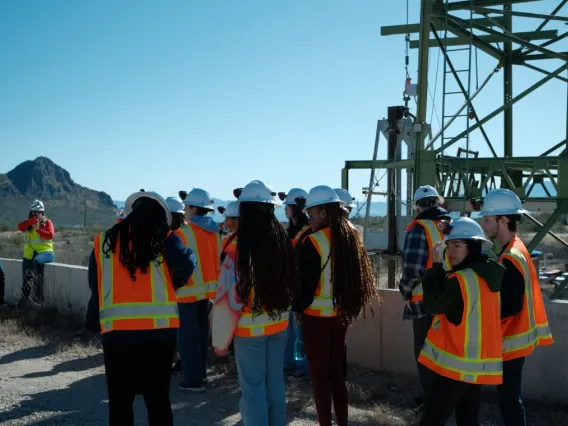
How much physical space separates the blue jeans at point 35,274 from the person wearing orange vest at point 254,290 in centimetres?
688

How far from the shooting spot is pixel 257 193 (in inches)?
151

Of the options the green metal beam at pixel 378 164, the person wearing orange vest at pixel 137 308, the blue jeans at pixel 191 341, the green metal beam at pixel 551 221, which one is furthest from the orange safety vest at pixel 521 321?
the green metal beam at pixel 378 164

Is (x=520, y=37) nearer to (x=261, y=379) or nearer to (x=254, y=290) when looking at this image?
(x=254, y=290)

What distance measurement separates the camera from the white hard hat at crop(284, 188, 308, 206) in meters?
6.57

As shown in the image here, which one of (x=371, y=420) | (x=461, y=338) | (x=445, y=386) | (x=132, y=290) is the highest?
(x=132, y=290)

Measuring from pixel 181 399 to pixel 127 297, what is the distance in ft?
7.81

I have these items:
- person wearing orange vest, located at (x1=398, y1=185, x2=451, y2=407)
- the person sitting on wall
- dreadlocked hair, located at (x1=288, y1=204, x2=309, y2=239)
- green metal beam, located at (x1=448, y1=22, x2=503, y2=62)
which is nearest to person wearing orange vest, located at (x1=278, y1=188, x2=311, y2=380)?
dreadlocked hair, located at (x1=288, y1=204, x2=309, y2=239)

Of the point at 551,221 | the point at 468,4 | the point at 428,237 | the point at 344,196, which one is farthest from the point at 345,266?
the point at 468,4

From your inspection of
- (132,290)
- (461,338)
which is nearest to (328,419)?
(461,338)

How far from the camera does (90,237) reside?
3559 cm

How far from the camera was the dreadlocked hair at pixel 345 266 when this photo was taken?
171 inches

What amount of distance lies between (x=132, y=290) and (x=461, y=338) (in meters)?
1.97

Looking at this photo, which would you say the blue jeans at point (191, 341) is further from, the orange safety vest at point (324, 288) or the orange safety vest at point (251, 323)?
the orange safety vest at point (251, 323)

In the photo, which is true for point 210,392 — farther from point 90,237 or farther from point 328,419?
point 90,237
